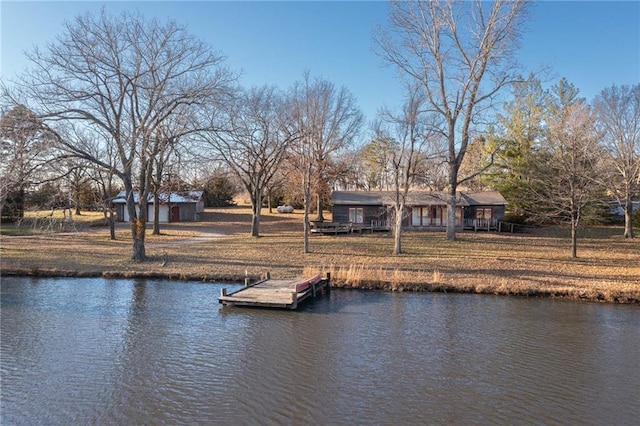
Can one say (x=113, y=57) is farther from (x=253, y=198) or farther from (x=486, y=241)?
(x=486, y=241)

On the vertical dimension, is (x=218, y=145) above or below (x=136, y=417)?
above

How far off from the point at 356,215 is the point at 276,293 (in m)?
23.3

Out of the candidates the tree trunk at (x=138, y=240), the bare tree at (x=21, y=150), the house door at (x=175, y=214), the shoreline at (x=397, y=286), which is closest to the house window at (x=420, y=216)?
the shoreline at (x=397, y=286)

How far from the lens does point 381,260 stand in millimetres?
23391

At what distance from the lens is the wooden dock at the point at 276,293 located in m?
15.3

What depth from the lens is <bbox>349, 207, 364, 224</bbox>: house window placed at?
3881 centimetres

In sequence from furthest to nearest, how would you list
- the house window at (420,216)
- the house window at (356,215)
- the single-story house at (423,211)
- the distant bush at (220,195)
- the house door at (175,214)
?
the distant bush at (220,195) < the house door at (175,214) < the house window at (356,215) < the house window at (420,216) < the single-story house at (423,211)

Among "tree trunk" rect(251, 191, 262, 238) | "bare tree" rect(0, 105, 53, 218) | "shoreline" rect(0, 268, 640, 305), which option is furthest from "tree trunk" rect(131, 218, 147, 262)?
"tree trunk" rect(251, 191, 262, 238)

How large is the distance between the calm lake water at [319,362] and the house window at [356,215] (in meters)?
22.2

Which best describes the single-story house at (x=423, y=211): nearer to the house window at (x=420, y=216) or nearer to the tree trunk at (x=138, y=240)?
the house window at (x=420, y=216)

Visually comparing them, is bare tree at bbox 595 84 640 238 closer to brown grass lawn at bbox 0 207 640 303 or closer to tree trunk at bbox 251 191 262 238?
brown grass lawn at bbox 0 207 640 303

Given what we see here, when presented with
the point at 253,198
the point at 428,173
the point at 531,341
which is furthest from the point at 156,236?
the point at 531,341

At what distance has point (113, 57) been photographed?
19.9 meters

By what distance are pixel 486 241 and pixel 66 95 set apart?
24.8 metres
